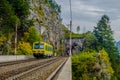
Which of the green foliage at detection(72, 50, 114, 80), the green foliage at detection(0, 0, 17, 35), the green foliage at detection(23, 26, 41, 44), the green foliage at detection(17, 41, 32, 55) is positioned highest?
the green foliage at detection(0, 0, 17, 35)

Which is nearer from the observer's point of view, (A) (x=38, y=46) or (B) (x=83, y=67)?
(B) (x=83, y=67)

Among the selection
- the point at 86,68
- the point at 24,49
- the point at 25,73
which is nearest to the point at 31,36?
the point at 24,49

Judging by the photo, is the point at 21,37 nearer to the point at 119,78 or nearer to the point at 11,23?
the point at 11,23

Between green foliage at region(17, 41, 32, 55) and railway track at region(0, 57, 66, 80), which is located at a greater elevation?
green foliage at region(17, 41, 32, 55)

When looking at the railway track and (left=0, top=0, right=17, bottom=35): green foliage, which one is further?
(left=0, top=0, right=17, bottom=35): green foliage

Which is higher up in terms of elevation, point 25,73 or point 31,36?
point 31,36

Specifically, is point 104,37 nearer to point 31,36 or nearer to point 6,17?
point 31,36

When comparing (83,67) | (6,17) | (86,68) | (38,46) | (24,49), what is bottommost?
(86,68)

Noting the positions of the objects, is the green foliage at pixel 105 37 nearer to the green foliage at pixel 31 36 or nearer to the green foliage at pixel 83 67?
the green foliage at pixel 31 36

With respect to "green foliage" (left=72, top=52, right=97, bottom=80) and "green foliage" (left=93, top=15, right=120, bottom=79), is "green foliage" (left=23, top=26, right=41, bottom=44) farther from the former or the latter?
"green foliage" (left=93, top=15, right=120, bottom=79)

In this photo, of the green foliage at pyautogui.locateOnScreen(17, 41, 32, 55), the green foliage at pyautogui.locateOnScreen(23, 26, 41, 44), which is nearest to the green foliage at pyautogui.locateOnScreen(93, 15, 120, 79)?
the green foliage at pyautogui.locateOnScreen(23, 26, 41, 44)

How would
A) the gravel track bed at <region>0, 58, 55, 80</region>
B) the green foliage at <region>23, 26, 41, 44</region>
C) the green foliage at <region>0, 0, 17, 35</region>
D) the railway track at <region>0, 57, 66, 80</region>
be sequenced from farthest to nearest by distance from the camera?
the green foliage at <region>23, 26, 41, 44</region>
the green foliage at <region>0, 0, 17, 35</region>
the gravel track bed at <region>0, 58, 55, 80</region>
the railway track at <region>0, 57, 66, 80</region>

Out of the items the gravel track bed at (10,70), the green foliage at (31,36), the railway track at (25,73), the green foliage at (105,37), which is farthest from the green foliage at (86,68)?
the green foliage at (105,37)

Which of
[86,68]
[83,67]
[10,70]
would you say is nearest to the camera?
[10,70]
